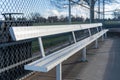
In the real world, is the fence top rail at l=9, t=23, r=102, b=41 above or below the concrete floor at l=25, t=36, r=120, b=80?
above

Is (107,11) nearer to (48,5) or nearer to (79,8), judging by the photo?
(79,8)

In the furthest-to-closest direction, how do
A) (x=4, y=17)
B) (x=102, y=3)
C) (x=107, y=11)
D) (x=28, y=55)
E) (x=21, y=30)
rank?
1. (x=107, y=11)
2. (x=102, y=3)
3. (x=28, y=55)
4. (x=4, y=17)
5. (x=21, y=30)

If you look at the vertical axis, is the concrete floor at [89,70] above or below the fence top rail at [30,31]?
below

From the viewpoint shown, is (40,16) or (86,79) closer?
(86,79)

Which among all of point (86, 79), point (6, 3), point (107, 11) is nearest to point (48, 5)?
point (86, 79)

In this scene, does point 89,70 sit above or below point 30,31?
below

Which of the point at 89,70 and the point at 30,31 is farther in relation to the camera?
the point at 89,70

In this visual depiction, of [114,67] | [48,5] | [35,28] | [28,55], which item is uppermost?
[48,5]

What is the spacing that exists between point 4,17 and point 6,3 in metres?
0.27

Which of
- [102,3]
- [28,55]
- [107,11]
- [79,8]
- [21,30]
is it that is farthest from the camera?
[107,11]

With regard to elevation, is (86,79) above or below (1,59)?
below

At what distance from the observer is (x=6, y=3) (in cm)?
403

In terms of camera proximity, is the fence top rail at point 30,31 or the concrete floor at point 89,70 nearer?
the fence top rail at point 30,31

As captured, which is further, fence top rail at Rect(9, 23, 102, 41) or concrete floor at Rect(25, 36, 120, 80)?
concrete floor at Rect(25, 36, 120, 80)
